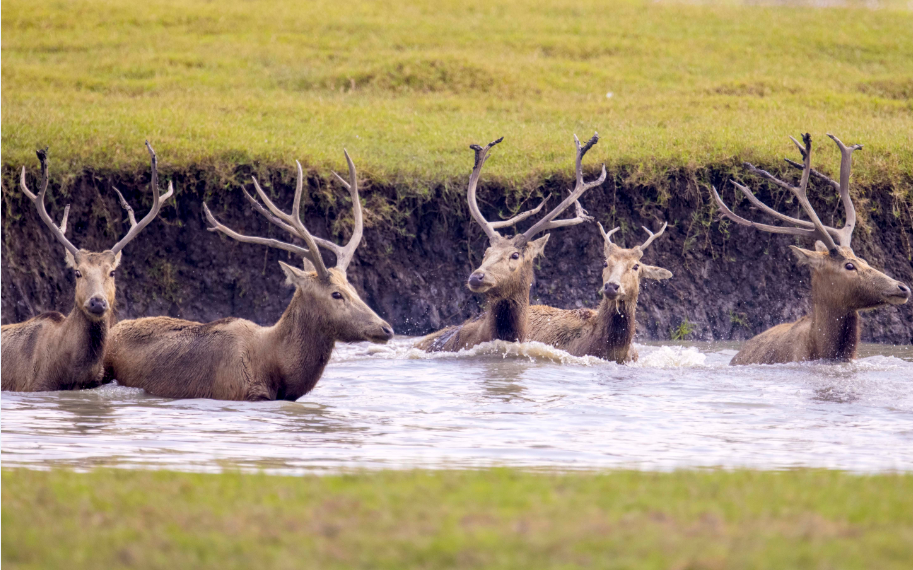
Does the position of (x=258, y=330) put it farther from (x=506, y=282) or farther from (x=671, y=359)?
(x=671, y=359)

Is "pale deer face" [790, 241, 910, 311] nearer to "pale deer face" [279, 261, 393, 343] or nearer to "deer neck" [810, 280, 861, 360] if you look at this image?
"deer neck" [810, 280, 861, 360]

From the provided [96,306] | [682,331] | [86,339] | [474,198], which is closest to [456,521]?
[96,306]

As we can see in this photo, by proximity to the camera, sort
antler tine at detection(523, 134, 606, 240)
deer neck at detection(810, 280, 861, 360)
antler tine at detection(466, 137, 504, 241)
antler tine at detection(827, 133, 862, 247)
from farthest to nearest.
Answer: antler tine at detection(466, 137, 504, 241) → antler tine at detection(523, 134, 606, 240) → antler tine at detection(827, 133, 862, 247) → deer neck at detection(810, 280, 861, 360)

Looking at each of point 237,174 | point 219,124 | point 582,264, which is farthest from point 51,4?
point 582,264

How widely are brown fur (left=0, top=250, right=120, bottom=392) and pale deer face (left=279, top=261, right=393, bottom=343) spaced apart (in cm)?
154

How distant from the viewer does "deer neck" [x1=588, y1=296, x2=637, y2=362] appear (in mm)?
11742

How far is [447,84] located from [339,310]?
46.4 ft

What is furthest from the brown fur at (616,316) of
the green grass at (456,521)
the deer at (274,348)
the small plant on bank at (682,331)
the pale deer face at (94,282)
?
the green grass at (456,521)

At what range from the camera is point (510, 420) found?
8.55 metres

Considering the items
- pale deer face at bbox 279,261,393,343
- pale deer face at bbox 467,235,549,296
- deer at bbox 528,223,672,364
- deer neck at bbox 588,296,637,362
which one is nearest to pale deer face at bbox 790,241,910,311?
deer at bbox 528,223,672,364

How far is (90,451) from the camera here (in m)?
7.02

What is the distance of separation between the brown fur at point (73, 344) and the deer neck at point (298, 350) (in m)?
1.40

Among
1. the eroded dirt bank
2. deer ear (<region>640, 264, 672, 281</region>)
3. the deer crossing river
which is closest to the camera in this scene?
the deer crossing river

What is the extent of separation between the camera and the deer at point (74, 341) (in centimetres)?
933
